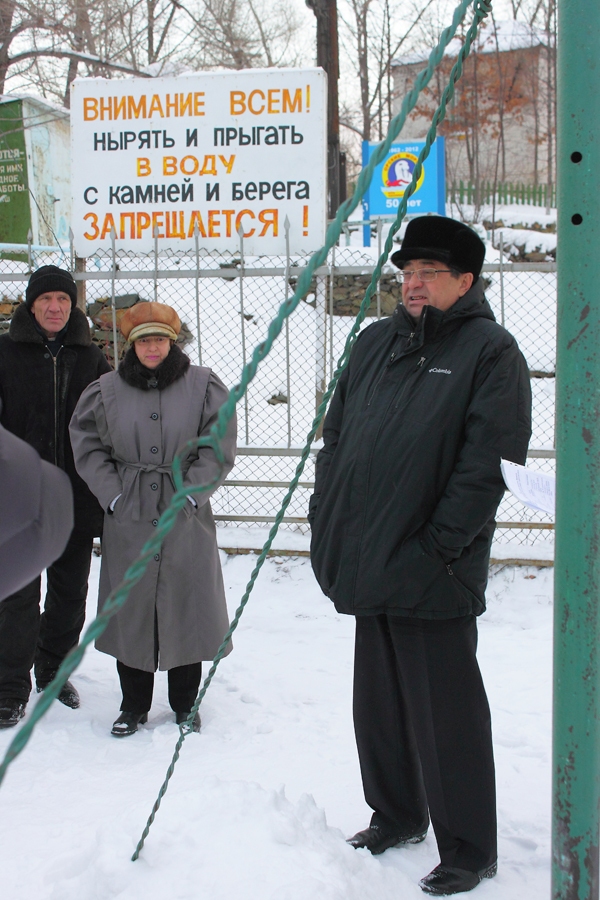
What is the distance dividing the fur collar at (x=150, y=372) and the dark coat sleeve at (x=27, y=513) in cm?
186

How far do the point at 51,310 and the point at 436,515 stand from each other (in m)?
2.10

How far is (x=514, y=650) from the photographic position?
402 cm

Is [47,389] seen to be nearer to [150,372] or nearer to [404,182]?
[150,372]

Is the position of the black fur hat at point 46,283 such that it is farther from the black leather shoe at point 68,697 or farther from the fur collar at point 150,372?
the black leather shoe at point 68,697

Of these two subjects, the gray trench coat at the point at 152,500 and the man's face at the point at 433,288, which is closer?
the man's face at the point at 433,288

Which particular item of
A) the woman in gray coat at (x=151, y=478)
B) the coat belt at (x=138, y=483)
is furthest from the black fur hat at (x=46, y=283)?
the coat belt at (x=138, y=483)

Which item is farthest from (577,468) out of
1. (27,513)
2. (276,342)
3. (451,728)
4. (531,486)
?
(276,342)

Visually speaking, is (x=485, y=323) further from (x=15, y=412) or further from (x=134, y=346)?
(x=15, y=412)

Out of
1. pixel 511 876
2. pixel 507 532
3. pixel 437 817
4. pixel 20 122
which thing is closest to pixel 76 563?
pixel 437 817

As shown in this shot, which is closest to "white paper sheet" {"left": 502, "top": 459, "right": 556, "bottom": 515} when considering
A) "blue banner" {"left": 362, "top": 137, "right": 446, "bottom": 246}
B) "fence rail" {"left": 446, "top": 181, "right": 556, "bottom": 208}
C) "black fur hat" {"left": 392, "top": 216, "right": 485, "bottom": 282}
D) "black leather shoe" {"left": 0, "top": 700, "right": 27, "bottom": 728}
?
"black fur hat" {"left": 392, "top": 216, "right": 485, "bottom": 282}

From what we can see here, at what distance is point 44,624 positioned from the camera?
11.3 feet

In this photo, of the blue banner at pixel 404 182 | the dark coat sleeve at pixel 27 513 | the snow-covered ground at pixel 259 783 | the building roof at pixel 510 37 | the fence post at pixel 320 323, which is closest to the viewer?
the dark coat sleeve at pixel 27 513

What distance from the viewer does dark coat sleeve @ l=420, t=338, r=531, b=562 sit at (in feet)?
6.61

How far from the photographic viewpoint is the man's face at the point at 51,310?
327cm
